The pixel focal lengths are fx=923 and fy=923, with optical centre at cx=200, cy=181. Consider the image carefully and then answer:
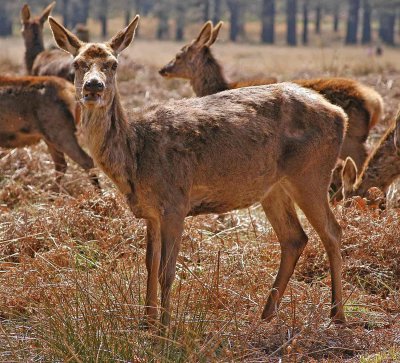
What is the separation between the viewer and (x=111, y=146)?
7.15 meters

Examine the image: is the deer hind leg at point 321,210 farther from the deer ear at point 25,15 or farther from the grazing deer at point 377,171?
the deer ear at point 25,15

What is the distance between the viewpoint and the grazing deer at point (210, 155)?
→ 7105mm

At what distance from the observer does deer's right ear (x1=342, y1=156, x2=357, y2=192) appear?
10.4 metres

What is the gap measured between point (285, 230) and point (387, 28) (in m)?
80.8

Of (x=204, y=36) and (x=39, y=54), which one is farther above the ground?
(x=204, y=36)

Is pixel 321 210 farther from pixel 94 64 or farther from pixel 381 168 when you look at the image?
pixel 381 168

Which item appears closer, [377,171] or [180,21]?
[377,171]

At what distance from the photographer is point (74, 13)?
85.8 m

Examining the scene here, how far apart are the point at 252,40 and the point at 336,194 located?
7591 cm

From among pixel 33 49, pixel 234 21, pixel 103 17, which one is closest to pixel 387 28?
pixel 234 21

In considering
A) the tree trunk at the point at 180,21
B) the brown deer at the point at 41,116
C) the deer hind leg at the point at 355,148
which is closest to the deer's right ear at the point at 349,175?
the deer hind leg at the point at 355,148

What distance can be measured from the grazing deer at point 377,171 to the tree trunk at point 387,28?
75.4m

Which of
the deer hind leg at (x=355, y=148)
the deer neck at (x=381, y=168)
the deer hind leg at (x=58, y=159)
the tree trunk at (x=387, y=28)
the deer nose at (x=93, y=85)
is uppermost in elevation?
the deer nose at (x=93, y=85)

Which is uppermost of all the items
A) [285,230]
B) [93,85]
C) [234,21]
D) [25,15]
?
[93,85]
